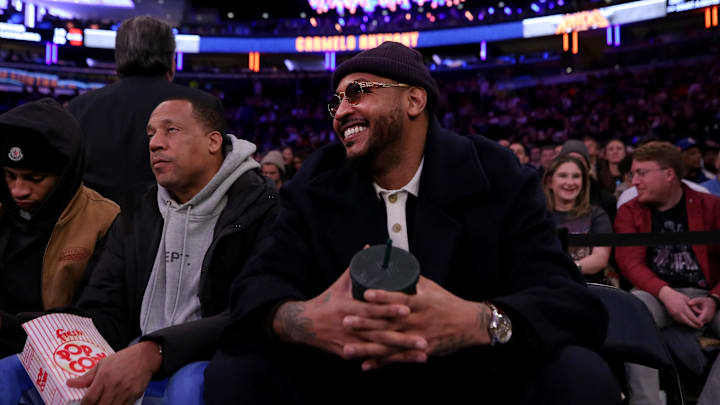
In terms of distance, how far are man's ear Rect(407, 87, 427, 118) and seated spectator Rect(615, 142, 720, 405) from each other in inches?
88.7

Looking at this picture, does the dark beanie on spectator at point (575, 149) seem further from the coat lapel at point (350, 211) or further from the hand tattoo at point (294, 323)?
the hand tattoo at point (294, 323)

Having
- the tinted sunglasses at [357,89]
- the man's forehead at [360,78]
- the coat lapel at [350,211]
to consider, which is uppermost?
the man's forehead at [360,78]

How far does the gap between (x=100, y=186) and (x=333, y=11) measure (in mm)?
37327

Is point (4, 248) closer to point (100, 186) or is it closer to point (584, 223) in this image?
point (100, 186)

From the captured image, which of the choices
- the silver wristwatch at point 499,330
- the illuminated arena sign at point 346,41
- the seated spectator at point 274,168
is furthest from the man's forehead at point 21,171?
the illuminated arena sign at point 346,41

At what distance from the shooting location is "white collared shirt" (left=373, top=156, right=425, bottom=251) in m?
1.98

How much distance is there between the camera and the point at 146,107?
3221 millimetres

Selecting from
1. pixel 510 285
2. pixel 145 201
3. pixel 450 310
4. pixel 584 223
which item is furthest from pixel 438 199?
pixel 584 223

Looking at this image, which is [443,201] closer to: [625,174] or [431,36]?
[625,174]

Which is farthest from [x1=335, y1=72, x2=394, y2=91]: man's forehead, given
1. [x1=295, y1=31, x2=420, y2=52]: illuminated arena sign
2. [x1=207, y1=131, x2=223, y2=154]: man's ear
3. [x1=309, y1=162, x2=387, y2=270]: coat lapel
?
[x1=295, y1=31, x2=420, y2=52]: illuminated arena sign

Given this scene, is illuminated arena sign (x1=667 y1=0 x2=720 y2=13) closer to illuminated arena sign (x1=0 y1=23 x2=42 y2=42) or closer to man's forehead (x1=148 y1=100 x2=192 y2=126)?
man's forehead (x1=148 y1=100 x2=192 y2=126)

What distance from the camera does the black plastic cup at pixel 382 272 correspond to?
4.89 feet

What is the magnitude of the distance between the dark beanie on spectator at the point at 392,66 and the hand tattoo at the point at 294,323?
2.71ft

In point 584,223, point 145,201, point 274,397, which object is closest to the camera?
point 274,397
